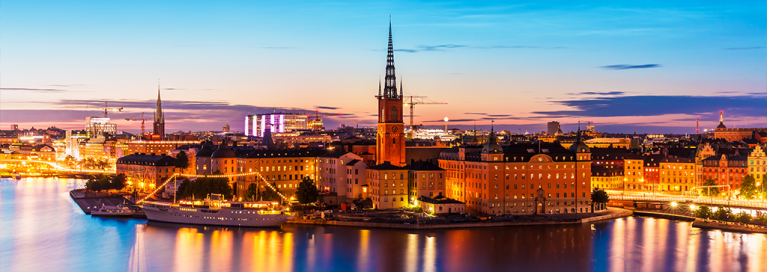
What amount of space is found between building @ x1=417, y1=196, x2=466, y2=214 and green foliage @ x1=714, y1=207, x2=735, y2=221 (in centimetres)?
1137

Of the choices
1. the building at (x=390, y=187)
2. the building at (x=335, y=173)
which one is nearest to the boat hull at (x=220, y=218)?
the building at (x=390, y=187)

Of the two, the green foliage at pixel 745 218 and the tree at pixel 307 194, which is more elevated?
the tree at pixel 307 194

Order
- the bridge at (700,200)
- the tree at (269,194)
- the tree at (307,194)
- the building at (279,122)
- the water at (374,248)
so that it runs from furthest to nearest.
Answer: the building at (279,122) → the tree at (269,194) → the tree at (307,194) → the bridge at (700,200) → the water at (374,248)

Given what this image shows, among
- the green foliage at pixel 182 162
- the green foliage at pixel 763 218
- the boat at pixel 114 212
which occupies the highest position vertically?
the green foliage at pixel 182 162

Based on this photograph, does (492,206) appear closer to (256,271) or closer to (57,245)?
(256,271)

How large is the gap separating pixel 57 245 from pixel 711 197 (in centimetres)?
3210

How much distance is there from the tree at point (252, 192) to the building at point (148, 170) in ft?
39.9

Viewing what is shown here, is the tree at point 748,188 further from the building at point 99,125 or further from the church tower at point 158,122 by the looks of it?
the building at point 99,125

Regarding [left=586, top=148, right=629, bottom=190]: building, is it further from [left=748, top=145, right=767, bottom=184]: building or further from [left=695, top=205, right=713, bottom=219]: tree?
[left=695, top=205, right=713, bottom=219]: tree

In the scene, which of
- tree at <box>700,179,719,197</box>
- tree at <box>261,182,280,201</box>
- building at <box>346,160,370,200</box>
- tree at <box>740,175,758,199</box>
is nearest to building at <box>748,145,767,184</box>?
tree at <box>740,175,758,199</box>

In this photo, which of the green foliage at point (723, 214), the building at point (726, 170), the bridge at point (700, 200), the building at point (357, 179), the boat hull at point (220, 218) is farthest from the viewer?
the building at point (726, 170)

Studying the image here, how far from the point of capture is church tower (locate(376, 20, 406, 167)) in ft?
141

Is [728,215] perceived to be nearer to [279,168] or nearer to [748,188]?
[748,188]

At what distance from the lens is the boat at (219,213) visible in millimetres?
34344
